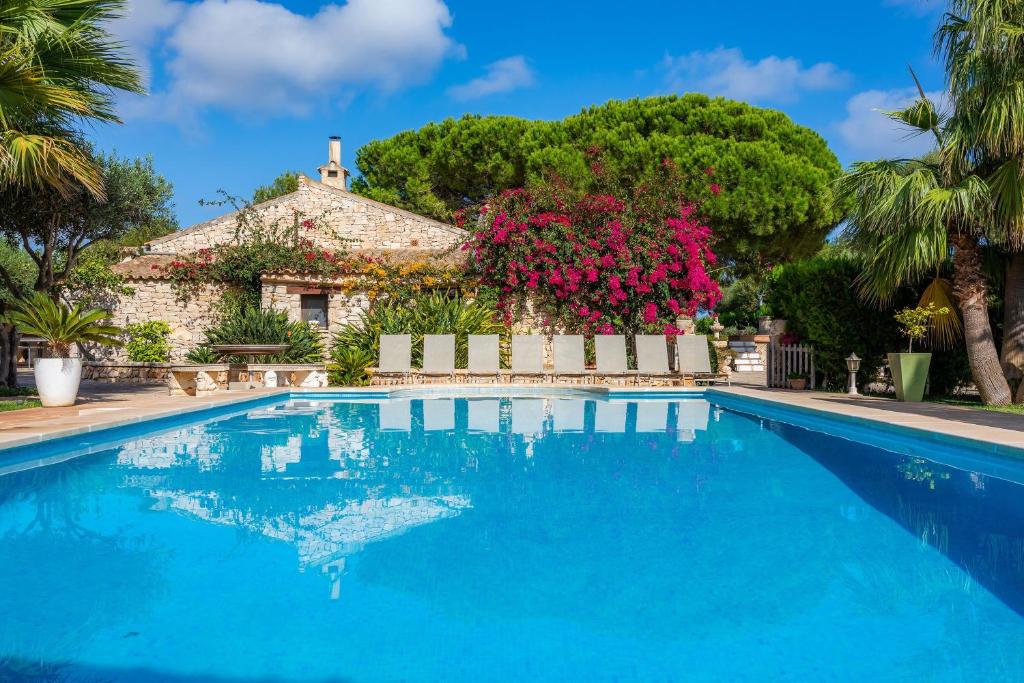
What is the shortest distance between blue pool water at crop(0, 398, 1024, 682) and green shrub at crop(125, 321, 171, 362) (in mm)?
9512

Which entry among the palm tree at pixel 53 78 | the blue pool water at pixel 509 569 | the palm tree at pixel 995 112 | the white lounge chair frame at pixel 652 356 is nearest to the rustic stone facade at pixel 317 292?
the white lounge chair frame at pixel 652 356

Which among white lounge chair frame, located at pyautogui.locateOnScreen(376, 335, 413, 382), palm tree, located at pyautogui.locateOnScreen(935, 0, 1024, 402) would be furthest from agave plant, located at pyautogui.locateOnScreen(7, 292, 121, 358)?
palm tree, located at pyautogui.locateOnScreen(935, 0, 1024, 402)

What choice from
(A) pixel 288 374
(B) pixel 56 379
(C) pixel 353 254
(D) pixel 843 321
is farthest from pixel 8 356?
(D) pixel 843 321

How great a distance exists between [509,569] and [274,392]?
8027 millimetres

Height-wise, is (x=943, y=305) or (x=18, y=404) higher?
(x=943, y=305)

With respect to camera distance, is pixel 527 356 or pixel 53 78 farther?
pixel 527 356

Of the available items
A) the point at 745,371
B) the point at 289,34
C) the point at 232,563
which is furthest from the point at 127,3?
the point at 745,371

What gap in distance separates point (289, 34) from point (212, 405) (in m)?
14.6

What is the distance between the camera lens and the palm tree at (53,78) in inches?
258

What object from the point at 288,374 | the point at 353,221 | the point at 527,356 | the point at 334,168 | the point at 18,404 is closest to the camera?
the point at 18,404

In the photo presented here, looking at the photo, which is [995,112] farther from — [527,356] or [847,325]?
[527,356]

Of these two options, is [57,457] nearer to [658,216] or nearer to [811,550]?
[811,550]

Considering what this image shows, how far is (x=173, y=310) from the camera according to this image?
14.6 meters

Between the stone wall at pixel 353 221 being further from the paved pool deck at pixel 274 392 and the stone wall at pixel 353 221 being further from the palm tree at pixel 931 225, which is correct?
the palm tree at pixel 931 225
